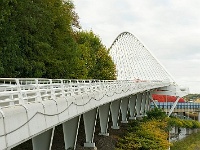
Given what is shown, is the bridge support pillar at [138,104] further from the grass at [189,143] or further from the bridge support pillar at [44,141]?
the bridge support pillar at [44,141]

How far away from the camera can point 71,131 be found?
2328 centimetres

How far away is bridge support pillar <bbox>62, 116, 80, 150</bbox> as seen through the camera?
75.6ft

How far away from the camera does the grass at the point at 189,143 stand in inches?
2176

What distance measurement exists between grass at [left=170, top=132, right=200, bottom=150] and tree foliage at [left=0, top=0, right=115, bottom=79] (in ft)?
63.4

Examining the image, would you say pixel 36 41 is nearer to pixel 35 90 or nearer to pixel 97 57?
pixel 35 90

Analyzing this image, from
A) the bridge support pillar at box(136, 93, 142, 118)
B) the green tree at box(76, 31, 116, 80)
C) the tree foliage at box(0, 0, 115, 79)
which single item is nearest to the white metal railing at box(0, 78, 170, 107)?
the tree foliage at box(0, 0, 115, 79)

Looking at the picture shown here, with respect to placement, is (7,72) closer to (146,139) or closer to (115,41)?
(146,139)

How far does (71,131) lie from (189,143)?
43.1m

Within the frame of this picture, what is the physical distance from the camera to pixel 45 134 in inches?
692

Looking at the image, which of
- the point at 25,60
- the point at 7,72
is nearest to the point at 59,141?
the point at 7,72

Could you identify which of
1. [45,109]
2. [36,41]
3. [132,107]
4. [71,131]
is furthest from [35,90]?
[132,107]

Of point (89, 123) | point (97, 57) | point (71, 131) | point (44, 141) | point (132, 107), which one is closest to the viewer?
point (44, 141)

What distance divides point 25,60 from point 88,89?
37.9ft

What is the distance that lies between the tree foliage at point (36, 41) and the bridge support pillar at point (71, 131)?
6.90 meters
